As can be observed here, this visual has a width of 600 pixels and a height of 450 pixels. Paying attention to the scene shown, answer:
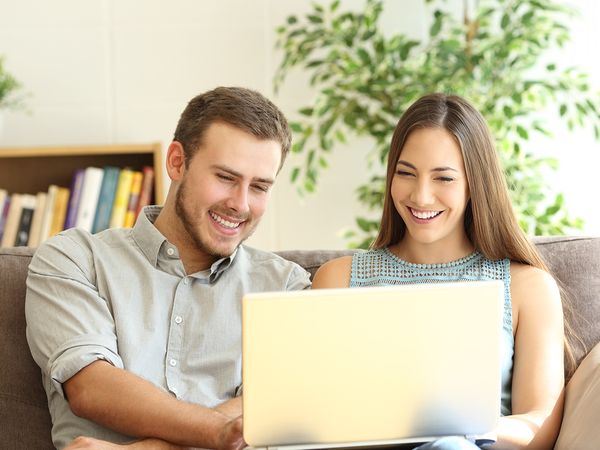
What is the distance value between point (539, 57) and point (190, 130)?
1946 mm

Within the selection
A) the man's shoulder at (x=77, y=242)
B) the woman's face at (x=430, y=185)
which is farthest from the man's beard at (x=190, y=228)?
the woman's face at (x=430, y=185)

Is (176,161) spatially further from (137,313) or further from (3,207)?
(3,207)

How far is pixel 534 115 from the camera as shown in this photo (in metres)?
3.60

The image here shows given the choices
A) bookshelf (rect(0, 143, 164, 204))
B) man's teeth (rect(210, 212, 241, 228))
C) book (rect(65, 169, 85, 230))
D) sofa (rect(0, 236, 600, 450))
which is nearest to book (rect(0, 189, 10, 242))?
bookshelf (rect(0, 143, 164, 204))

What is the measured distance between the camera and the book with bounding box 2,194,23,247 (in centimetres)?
339

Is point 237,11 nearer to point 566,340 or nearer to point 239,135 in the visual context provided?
point 239,135

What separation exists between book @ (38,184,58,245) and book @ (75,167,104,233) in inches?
4.0

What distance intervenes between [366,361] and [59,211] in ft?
7.40

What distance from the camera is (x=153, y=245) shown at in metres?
2.01

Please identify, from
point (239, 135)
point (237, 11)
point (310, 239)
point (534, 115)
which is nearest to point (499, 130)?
point (534, 115)

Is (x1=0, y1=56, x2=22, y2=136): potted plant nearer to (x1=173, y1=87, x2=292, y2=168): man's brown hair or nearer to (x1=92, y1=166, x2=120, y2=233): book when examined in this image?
(x1=92, y1=166, x2=120, y2=233): book

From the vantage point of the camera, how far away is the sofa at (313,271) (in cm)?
179

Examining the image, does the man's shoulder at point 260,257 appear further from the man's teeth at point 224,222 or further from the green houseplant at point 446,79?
the green houseplant at point 446,79

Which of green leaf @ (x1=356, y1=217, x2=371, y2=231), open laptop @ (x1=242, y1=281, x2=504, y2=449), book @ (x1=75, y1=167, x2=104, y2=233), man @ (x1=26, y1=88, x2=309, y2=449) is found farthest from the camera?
book @ (x1=75, y1=167, x2=104, y2=233)
